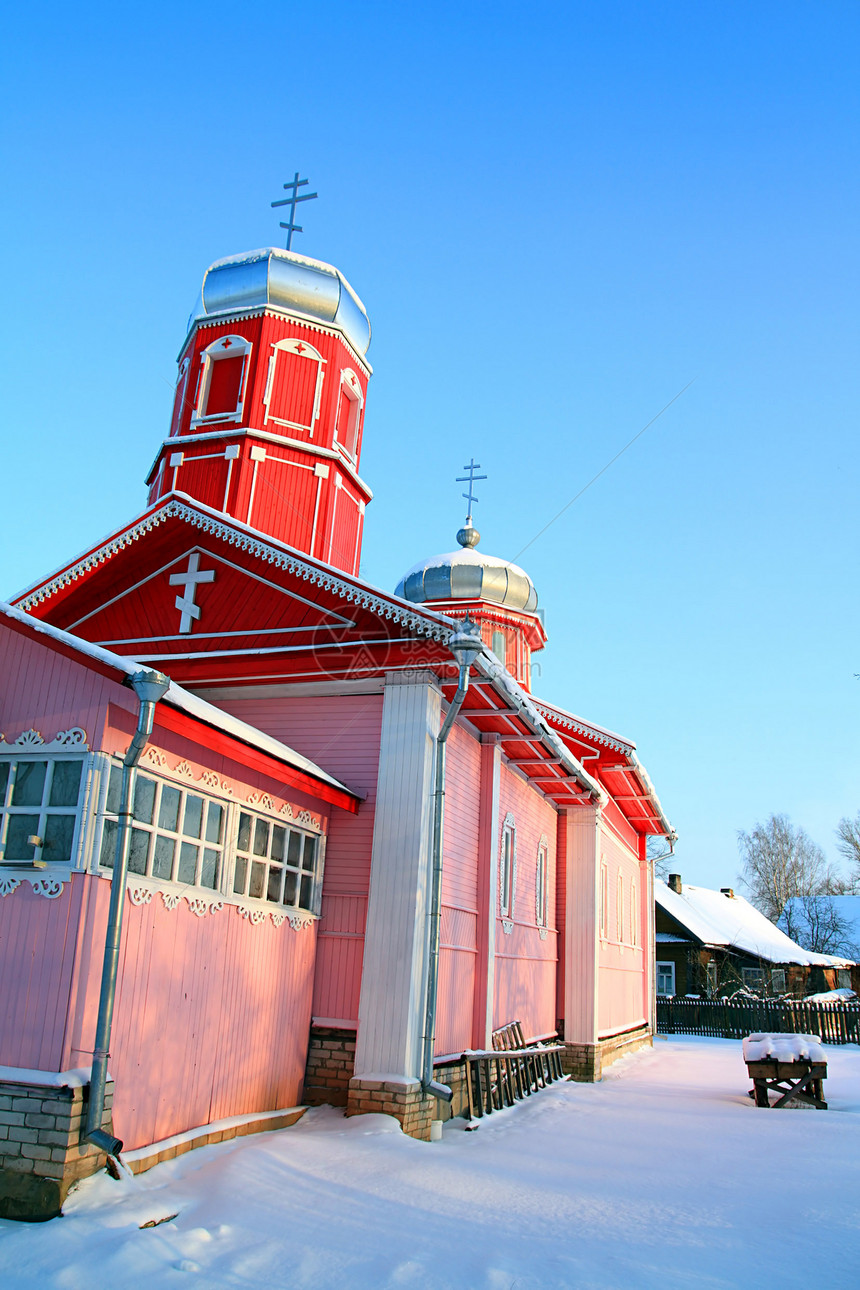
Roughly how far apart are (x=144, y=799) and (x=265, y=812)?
5.65 ft

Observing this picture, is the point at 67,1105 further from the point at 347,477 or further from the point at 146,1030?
the point at 347,477

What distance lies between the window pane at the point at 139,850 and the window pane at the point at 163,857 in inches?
4.7

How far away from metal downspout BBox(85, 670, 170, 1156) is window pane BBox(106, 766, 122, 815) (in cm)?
6

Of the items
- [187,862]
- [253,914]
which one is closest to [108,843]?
[187,862]

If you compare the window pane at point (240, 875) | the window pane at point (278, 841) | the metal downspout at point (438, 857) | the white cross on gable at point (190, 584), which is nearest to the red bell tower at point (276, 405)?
the white cross on gable at point (190, 584)

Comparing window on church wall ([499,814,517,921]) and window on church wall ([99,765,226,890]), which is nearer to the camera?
window on church wall ([99,765,226,890])

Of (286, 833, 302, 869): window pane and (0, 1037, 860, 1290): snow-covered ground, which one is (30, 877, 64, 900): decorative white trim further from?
(286, 833, 302, 869): window pane

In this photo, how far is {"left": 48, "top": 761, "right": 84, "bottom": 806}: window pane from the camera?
623cm

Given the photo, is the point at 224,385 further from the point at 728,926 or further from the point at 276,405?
the point at 728,926

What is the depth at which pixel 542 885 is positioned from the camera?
47.3 ft

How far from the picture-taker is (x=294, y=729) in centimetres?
1009

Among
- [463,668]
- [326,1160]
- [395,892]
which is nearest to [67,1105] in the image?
[326,1160]

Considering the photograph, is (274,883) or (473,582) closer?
(274,883)

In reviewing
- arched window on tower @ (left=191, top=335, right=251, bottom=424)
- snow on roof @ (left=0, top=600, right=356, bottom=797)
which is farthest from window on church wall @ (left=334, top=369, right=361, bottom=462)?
snow on roof @ (left=0, top=600, right=356, bottom=797)
